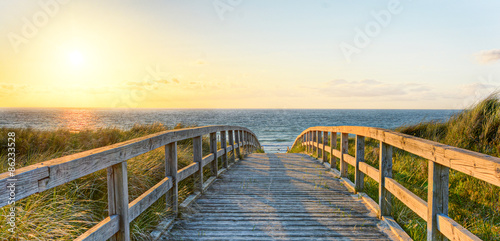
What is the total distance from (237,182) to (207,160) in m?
0.77

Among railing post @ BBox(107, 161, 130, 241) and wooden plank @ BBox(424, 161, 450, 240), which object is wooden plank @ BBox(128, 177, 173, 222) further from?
wooden plank @ BBox(424, 161, 450, 240)

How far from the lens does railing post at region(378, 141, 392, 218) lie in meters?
3.56

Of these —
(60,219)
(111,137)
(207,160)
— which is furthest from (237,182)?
(111,137)

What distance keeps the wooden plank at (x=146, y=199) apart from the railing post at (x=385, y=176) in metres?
2.61

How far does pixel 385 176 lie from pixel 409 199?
0.70m

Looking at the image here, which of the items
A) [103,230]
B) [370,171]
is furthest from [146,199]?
[370,171]

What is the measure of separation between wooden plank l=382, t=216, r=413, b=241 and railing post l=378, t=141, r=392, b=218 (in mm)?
106

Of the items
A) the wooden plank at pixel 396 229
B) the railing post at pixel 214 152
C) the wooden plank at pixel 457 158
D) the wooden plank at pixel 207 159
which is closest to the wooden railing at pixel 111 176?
the wooden plank at pixel 207 159

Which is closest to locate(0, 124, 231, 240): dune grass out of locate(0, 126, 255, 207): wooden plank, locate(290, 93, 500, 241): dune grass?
locate(0, 126, 255, 207): wooden plank

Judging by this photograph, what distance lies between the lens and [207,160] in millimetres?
5270

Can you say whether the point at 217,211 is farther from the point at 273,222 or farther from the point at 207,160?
the point at 207,160

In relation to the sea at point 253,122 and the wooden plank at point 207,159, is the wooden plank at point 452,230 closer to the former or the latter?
the wooden plank at point 207,159

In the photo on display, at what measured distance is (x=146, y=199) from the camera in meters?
2.96

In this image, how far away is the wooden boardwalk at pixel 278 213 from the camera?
3191 mm
